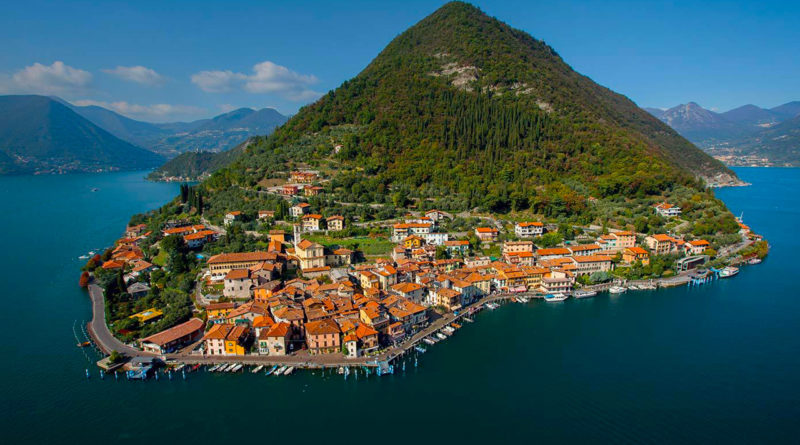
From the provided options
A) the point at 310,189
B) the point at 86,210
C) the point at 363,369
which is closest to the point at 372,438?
the point at 363,369

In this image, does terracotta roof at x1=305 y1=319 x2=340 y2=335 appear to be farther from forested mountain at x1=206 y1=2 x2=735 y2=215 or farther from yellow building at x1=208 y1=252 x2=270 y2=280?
forested mountain at x1=206 y1=2 x2=735 y2=215

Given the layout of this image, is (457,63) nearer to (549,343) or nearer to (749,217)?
(749,217)

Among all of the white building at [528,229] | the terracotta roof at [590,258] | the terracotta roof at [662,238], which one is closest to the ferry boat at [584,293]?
the terracotta roof at [590,258]

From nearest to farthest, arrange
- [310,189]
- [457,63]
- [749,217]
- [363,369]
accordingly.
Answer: [363,369] < [310,189] < [749,217] < [457,63]

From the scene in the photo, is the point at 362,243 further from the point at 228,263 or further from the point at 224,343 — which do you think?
the point at 224,343

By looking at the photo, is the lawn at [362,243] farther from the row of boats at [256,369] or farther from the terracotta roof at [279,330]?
the row of boats at [256,369]

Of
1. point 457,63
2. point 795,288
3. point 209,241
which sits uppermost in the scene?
point 457,63
